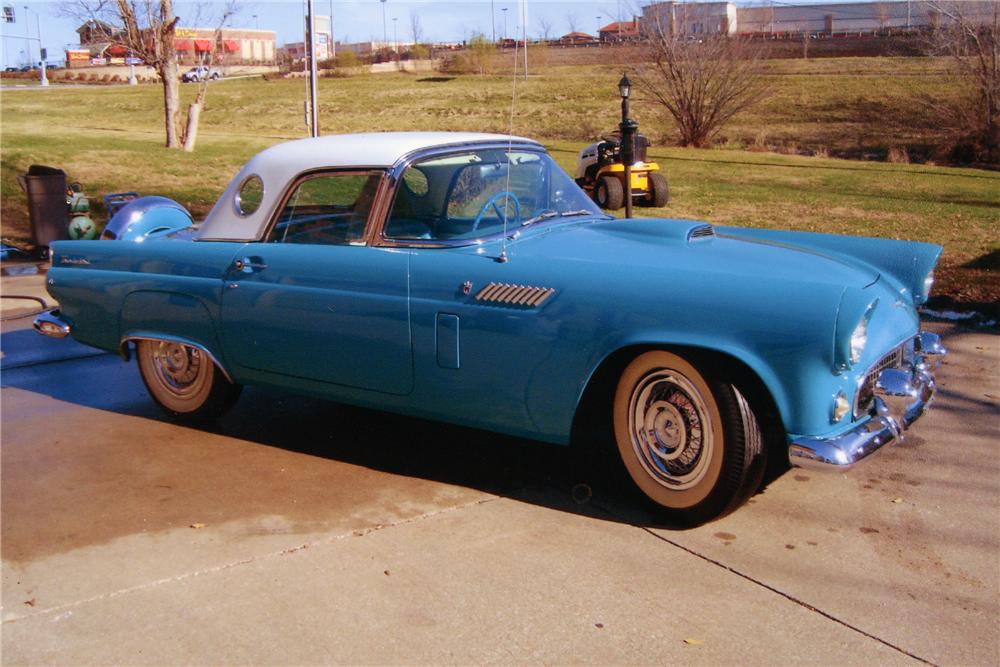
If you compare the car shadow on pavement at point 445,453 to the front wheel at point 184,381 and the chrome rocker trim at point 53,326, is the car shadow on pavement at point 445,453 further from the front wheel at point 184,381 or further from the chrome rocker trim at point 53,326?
the chrome rocker trim at point 53,326

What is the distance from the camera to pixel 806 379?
3785mm

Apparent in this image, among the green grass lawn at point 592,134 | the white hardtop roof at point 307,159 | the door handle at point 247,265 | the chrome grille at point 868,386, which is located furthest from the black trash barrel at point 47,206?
the chrome grille at point 868,386

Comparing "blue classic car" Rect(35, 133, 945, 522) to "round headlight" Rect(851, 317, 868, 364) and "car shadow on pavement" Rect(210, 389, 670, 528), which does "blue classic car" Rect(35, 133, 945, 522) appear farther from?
"car shadow on pavement" Rect(210, 389, 670, 528)

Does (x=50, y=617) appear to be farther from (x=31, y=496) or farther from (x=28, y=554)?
(x=31, y=496)

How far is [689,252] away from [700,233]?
1.31 ft

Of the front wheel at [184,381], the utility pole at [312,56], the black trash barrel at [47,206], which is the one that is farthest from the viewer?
the utility pole at [312,56]

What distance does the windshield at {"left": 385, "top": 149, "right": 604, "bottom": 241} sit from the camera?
4.84 metres

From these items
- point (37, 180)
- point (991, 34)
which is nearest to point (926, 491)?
point (37, 180)

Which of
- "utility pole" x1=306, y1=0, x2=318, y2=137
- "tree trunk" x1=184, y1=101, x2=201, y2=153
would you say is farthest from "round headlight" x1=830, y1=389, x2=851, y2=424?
"tree trunk" x1=184, y1=101, x2=201, y2=153

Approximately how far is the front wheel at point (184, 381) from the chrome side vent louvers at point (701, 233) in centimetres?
257

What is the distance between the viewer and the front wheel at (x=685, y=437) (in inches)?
155

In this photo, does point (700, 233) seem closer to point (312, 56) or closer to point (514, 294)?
point (514, 294)

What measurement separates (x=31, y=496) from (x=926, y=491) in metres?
4.00

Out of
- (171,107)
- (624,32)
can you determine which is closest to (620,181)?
(171,107)
